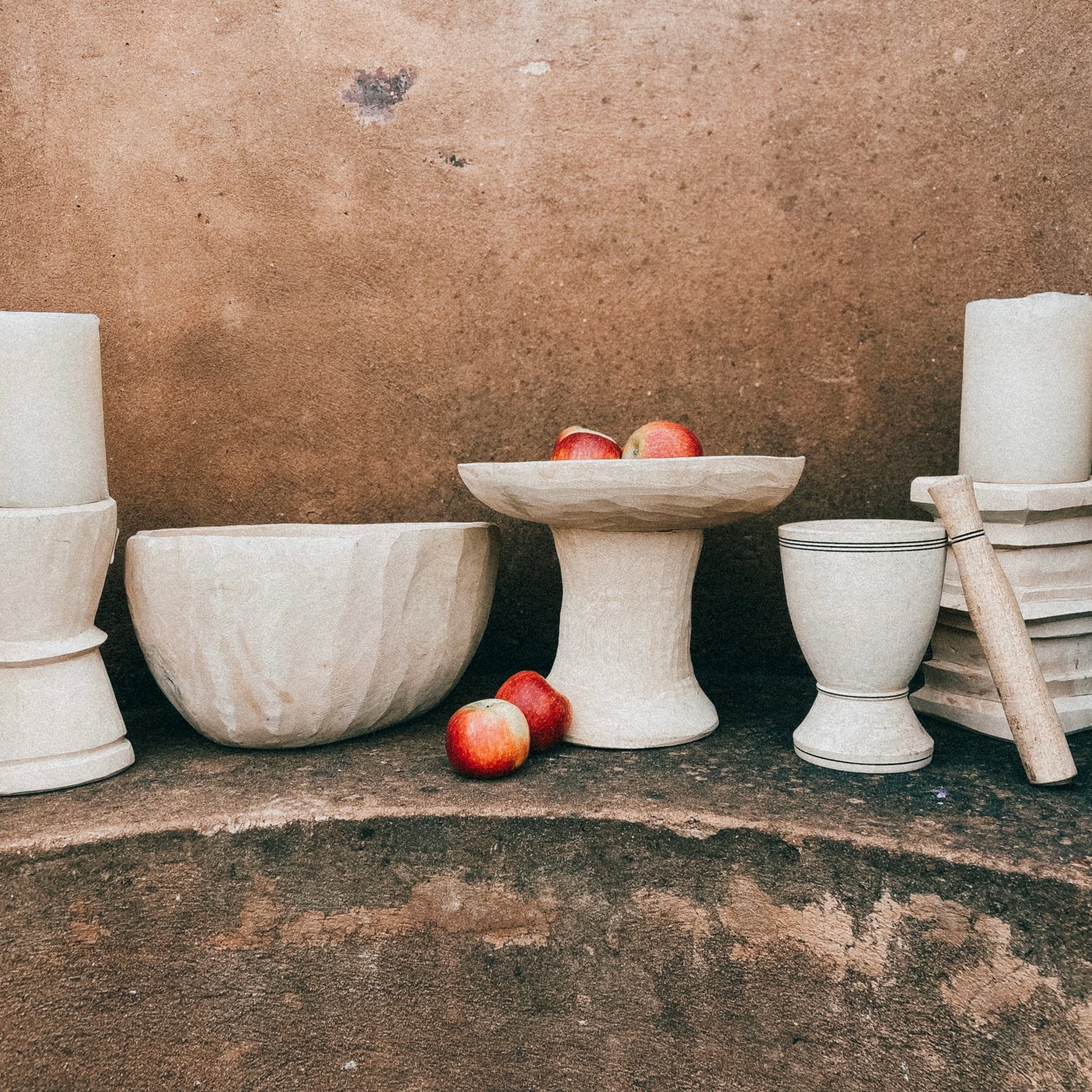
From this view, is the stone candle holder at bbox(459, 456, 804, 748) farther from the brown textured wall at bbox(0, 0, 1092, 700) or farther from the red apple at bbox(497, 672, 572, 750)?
the brown textured wall at bbox(0, 0, 1092, 700)

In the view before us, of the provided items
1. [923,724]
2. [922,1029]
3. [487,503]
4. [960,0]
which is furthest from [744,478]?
[960,0]

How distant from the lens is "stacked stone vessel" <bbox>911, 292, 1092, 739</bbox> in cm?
157

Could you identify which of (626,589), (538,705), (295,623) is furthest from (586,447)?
(295,623)

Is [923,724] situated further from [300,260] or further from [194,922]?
[300,260]

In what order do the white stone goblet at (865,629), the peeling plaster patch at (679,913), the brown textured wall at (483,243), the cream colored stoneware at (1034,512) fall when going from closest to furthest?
the peeling plaster patch at (679,913) → the white stone goblet at (865,629) → the cream colored stoneware at (1034,512) → the brown textured wall at (483,243)

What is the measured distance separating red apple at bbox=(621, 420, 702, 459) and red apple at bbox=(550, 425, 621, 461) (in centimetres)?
3

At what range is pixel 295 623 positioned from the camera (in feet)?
5.01

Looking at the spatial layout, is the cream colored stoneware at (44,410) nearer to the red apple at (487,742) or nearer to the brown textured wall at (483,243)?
the brown textured wall at (483,243)

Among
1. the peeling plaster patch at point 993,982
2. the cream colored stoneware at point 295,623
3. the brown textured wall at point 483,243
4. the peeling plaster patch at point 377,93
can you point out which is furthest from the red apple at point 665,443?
the peeling plaster patch at point 377,93

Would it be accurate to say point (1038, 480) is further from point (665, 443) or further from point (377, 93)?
point (377, 93)

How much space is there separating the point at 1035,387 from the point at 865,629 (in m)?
0.51

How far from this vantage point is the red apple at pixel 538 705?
1.57m

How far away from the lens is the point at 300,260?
2051mm

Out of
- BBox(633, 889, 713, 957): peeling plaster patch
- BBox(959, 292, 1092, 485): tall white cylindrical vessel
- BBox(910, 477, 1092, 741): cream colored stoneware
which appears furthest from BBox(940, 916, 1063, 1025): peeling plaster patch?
BBox(959, 292, 1092, 485): tall white cylindrical vessel
